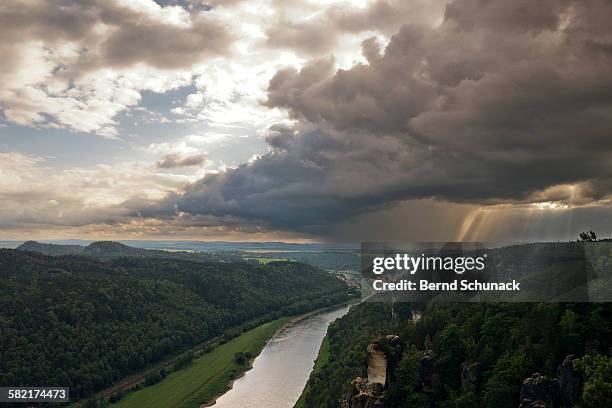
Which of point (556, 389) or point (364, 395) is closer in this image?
point (556, 389)

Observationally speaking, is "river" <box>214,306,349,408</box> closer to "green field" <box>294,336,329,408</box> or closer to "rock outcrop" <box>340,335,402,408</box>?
"green field" <box>294,336,329,408</box>

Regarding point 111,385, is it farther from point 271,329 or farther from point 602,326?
point 602,326

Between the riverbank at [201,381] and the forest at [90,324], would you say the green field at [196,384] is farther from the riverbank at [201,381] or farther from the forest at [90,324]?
the forest at [90,324]

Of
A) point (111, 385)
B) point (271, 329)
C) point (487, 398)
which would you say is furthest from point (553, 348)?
point (271, 329)

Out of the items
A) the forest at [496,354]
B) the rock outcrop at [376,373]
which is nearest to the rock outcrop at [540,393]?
the forest at [496,354]

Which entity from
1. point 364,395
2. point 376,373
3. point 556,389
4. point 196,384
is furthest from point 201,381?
point 556,389

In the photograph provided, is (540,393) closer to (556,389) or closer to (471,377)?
(556,389)
